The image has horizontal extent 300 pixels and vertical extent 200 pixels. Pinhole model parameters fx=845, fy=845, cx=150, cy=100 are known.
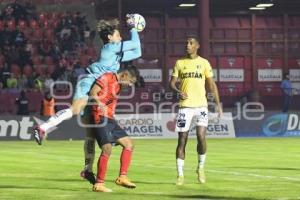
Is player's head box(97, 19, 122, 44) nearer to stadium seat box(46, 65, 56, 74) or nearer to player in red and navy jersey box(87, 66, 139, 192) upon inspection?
player in red and navy jersey box(87, 66, 139, 192)

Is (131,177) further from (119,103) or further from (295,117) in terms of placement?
(119,103)

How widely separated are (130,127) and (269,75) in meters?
16.0

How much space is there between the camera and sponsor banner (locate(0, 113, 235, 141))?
30.6 meters

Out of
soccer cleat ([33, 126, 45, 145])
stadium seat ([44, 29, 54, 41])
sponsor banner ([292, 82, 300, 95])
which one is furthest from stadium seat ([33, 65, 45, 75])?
soccer cleat ([33, 126, 45, 145])

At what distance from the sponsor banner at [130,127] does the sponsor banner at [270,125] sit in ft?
1.66

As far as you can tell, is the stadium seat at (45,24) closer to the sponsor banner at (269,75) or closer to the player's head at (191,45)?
the sponsor banner at (269,75)

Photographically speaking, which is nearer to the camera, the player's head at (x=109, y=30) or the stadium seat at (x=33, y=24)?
the player's head at (x=109, y=30)

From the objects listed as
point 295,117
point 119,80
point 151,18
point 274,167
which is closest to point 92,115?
point 119,80

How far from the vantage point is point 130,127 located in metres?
31.7

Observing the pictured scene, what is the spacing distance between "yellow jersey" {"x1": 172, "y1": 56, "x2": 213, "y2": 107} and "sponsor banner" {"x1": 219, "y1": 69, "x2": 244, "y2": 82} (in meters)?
31.6

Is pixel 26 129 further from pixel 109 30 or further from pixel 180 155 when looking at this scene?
pixel 109 30

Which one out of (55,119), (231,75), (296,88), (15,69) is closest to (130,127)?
(15,69)

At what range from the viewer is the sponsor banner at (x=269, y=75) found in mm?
45597

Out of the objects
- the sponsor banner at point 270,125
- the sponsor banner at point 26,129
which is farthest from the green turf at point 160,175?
the sponsor banner at point 270,125
